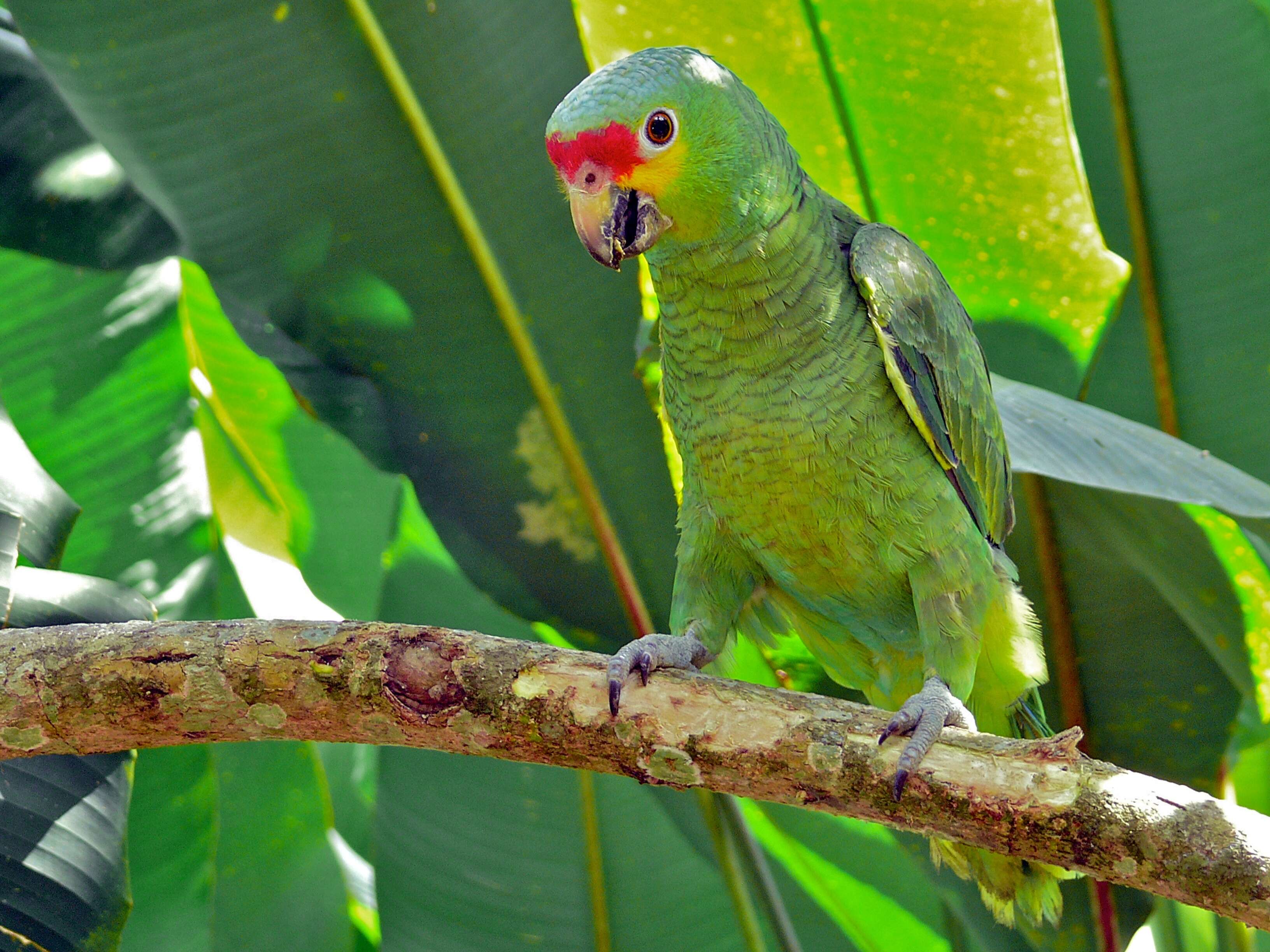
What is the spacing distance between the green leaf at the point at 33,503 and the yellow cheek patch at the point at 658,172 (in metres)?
1.01

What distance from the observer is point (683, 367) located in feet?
5.76

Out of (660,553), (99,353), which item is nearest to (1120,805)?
(660,553)

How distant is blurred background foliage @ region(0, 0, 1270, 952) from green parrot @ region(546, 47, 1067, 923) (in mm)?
350

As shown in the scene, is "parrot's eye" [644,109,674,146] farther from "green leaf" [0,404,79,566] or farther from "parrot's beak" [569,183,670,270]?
"green leaf" [0,404,79,566]

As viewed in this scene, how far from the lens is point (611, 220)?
57.9 inches

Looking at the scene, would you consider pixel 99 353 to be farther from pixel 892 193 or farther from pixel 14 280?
pixel 892 193

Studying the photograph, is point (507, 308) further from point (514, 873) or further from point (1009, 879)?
point (1009, 879)

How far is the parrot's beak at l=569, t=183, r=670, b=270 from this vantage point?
1.46 metres

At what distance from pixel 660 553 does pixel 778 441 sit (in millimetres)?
711

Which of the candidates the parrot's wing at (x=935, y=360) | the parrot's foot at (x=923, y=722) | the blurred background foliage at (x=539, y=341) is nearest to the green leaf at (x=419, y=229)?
the blurred background foliage at (x=539, y=341)

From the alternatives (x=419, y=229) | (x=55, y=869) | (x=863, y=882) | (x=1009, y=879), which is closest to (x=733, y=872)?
(x=863, y=882)

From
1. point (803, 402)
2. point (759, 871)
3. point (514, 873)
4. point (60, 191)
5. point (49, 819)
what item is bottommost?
point (759, 871)

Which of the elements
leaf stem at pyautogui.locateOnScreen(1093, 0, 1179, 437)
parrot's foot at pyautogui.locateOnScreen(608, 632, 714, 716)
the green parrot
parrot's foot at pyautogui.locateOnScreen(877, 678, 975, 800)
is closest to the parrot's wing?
the green parrot

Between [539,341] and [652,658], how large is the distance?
916mm
